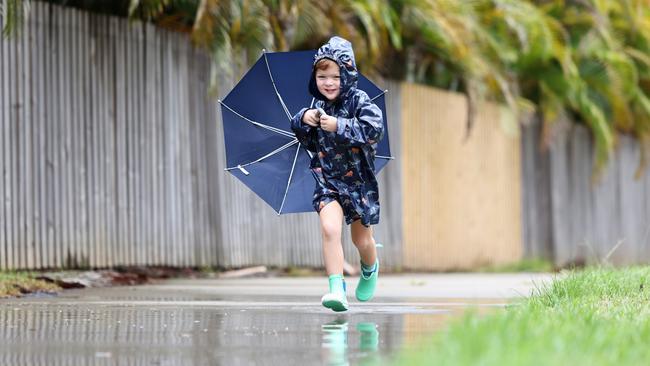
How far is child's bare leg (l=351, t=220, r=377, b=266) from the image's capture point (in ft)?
25.8

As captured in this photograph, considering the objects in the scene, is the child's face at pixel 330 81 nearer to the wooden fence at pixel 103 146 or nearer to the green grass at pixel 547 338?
the green grass at pixel 547 338

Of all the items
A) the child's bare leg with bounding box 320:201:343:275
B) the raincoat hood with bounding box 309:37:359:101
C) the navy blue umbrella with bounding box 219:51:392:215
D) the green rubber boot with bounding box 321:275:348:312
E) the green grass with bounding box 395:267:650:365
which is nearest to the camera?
the green grass with bounding box 395:267:650:365

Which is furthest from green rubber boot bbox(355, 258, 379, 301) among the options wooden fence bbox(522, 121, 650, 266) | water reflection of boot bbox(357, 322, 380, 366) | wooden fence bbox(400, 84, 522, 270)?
wooden fence bbox(522, 121, 650, 266)

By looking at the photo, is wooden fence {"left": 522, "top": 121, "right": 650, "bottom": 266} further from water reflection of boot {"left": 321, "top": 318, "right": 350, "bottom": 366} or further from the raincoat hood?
water reflection of boot {"left": 321, "top": 318, "right": 350, "bottom": 366}

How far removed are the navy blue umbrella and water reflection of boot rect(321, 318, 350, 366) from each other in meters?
1.49

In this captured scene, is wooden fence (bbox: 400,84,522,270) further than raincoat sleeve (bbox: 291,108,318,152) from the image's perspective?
Yes

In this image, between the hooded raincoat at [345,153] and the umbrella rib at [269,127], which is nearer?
the hooded raincoat at [345,153]

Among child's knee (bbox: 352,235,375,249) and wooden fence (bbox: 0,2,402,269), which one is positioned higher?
wooden fence (bbox: 0,2,402,269)

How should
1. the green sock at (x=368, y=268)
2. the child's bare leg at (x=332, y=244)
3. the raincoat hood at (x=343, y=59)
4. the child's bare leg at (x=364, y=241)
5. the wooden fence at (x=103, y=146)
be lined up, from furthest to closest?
the wooden fence at (x=103, y=146) → the green sock at (x=368, y=268) → the child's bare leg at (x=364, y=241) → the raincoat hood at (x=343, y=59) → the child's bare leg at (x=332, y=244)

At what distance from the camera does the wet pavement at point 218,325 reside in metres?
5.30

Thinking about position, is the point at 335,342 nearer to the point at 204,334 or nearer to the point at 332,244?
the point at 204,334

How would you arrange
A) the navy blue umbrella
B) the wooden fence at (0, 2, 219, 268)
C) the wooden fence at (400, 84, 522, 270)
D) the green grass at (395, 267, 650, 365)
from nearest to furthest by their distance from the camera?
the green grass at (395, 267, 650, 365), the navy blue umbrella, the wooden fence at (0, 2, 219, 268), the wooden fence at (400, 84, 522, 270)

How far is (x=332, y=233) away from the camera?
7.46 m

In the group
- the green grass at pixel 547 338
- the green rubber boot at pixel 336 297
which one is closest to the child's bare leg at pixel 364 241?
the green rubber boot at pixel 336 297
